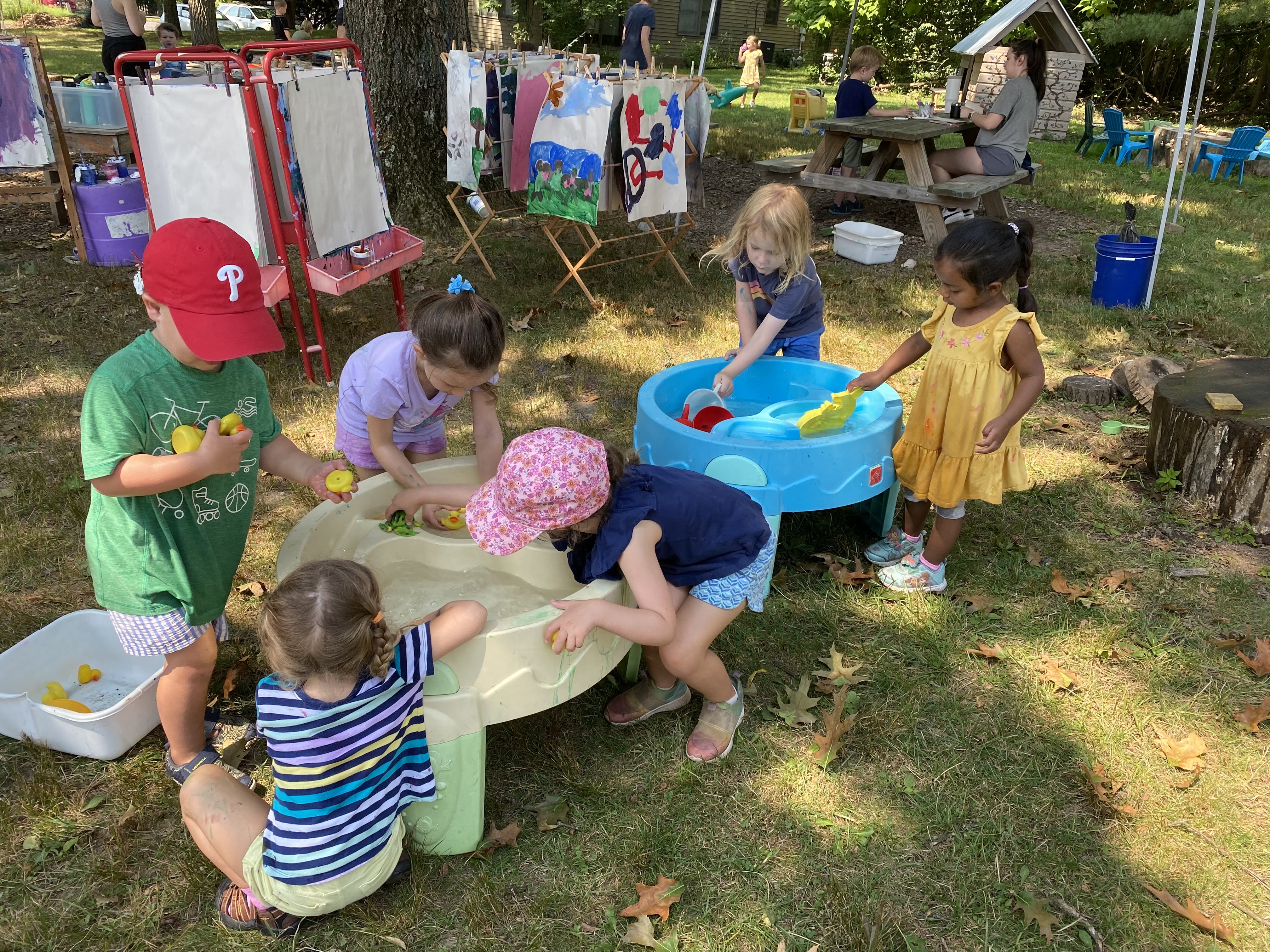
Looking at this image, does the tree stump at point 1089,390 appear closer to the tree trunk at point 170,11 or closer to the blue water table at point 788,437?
the blue water table at point 788,437

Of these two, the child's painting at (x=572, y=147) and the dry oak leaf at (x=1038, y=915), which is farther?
the child's painting at (x=572, y=147)

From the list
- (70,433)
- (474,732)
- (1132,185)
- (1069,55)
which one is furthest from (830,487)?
(1069,55)

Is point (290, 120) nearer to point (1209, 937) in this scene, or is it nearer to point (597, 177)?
point (597, 177)

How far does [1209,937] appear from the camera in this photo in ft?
6.93

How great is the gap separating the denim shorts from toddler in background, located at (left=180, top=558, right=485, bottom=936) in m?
2.35

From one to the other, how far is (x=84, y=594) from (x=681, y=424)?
2.18 metres

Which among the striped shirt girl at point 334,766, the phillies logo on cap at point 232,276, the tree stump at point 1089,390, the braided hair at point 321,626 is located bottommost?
the tree stump at point 1089,390

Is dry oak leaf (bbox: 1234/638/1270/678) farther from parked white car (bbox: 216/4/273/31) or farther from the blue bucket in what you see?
parked white car (bbox: 216/4/273/31)

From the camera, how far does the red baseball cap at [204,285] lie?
6.66ft

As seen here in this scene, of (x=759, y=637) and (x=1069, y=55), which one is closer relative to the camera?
(x=759, y=637)

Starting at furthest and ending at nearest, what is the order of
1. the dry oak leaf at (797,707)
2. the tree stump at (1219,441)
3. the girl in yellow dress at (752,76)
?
the girl in yellow dress at (752,76)
the tree stump at (1219,441)
the dry oak leaf at (797,707)

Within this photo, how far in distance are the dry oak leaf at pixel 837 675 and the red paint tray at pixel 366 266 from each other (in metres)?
2.96

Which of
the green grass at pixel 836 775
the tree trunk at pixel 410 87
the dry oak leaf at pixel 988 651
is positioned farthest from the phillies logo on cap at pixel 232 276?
the tree trunk at pixel 410 87

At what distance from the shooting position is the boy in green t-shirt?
6.68 ft
